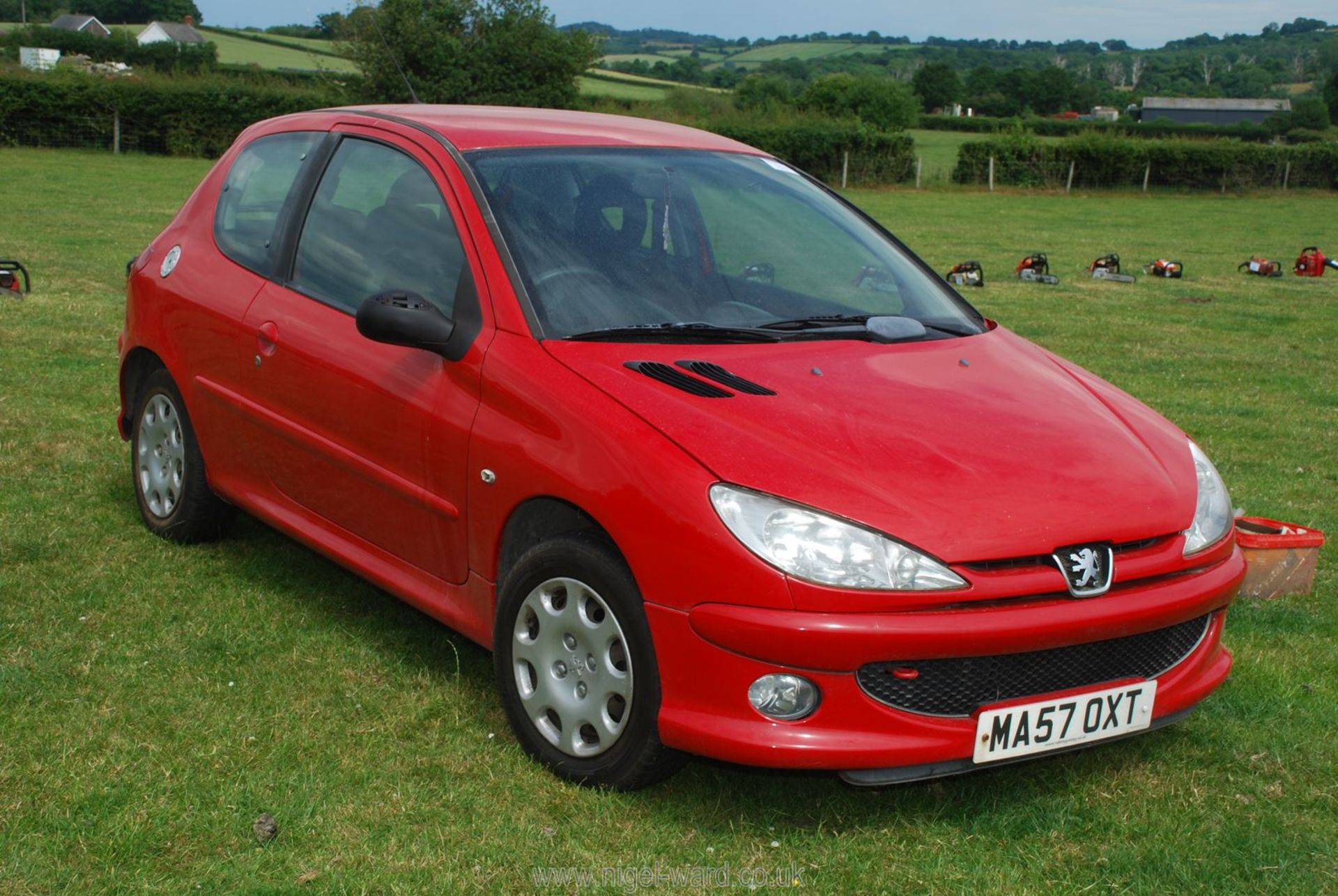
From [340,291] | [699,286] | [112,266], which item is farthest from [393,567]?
[112,266]

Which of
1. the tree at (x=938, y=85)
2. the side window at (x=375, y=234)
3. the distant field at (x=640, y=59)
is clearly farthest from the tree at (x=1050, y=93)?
the side window at (x=375, y=234)

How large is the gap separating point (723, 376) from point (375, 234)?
1447 millimetres

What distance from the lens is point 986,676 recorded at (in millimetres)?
3293

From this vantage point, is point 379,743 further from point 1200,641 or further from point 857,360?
point 1200,641

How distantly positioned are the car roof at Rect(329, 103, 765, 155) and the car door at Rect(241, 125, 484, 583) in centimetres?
16

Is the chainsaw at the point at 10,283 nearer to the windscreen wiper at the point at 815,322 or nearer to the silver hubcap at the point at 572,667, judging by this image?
the windscreen wiper at the point at 815,322

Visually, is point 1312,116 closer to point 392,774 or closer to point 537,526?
point 537,526

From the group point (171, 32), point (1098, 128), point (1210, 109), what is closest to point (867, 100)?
point (1098, 128)

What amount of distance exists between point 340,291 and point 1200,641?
2.82 m

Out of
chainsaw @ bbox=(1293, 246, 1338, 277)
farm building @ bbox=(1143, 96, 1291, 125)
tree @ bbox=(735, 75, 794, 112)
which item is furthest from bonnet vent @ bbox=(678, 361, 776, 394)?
farm building @ bbox=(1143, 96, 1291, 125)

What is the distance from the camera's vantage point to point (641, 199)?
450 cm

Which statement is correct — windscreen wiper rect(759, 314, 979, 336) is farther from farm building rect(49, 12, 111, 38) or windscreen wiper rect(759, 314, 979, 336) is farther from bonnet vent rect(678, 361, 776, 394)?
farm building rect(49, 12, 111, 38)

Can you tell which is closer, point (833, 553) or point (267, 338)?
point (833, 553)

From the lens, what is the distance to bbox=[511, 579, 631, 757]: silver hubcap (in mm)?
3525
